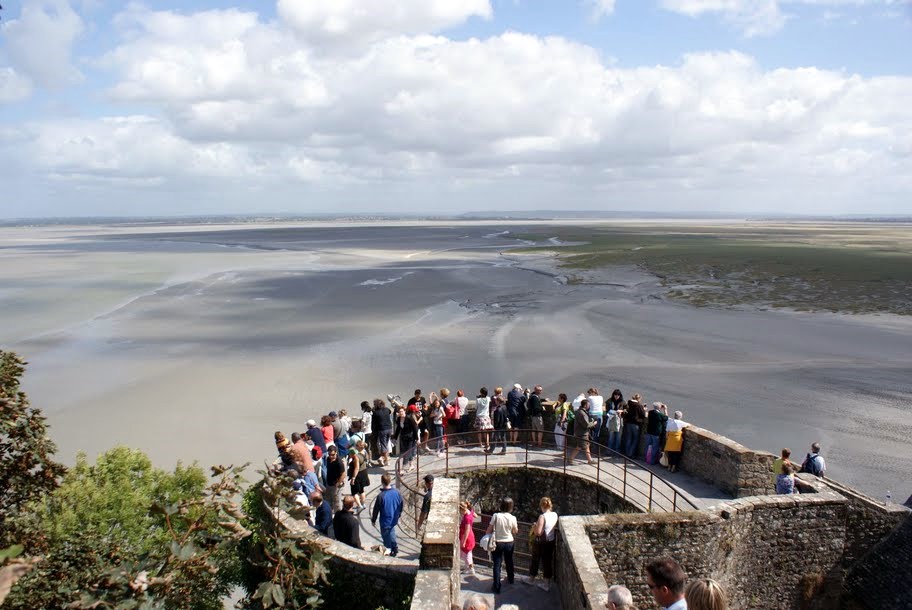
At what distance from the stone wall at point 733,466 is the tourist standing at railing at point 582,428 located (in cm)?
204

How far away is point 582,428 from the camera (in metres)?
12.6

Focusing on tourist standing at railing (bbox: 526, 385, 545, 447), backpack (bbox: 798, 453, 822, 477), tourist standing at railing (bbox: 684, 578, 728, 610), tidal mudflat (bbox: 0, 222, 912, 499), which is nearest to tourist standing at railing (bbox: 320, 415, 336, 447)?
tourist standing at railing (bbox: 526, 385, 545, 447)

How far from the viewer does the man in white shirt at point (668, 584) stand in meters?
4.52

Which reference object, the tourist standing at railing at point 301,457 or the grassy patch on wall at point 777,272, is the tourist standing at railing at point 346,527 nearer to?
the tourist standing at railing at point 301,457

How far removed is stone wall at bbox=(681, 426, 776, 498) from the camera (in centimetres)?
1066

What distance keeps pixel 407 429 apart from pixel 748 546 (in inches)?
259

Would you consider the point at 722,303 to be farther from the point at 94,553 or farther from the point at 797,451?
the point at 94,553

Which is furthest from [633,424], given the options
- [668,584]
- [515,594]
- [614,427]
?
[668,584]

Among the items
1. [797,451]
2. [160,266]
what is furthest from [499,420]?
[160,266]

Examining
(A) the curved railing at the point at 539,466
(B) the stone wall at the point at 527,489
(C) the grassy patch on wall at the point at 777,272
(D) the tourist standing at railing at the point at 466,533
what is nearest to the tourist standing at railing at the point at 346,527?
(D) the tourist standing at railing at the point at 466,533

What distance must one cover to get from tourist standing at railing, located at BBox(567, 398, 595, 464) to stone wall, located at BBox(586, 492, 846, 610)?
11.1 feet

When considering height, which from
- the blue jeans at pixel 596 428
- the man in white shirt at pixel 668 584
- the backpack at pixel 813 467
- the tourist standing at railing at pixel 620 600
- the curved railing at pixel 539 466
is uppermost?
the man in white shirt at pixel 668 584

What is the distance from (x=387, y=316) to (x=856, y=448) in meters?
24.9

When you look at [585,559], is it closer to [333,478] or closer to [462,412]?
[333,478]
